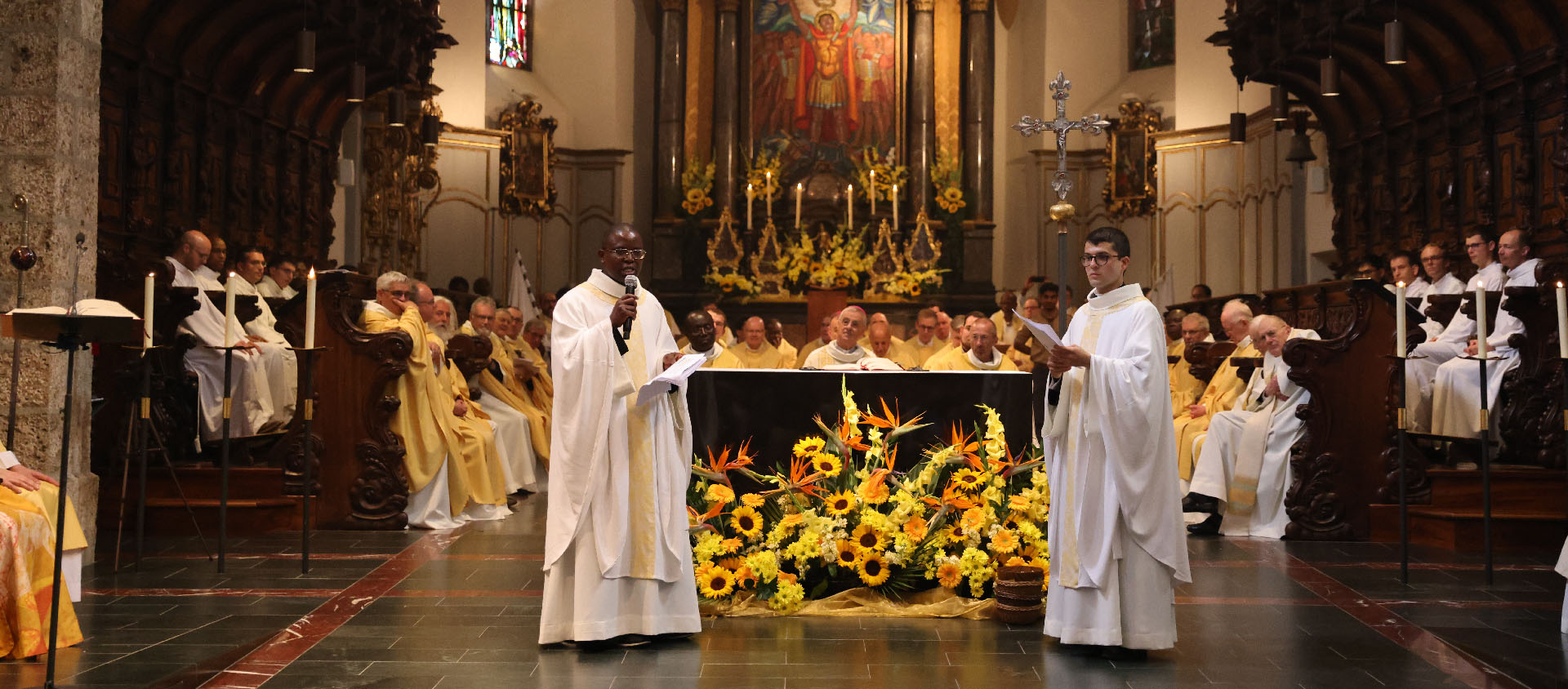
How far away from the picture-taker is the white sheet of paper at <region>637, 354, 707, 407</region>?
5109mm

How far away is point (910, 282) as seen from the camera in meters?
17.0

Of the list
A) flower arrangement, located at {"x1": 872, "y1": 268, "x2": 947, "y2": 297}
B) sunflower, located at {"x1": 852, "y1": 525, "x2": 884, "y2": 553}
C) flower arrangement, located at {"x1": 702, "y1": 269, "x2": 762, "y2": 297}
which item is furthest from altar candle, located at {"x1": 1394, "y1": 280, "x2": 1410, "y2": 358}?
flower arrangement, located at {"x1": 702, "y1": 269, "x2": 762, "y2": 297}

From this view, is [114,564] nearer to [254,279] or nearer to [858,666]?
[254,279]

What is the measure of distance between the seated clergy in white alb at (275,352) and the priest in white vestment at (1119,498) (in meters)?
5.65

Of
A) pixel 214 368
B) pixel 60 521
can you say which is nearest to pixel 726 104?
pixel 214 368

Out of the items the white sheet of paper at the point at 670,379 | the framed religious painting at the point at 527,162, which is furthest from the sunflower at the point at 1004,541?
the framed religious painting at the point at 527,162

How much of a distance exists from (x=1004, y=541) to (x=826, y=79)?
14581mm

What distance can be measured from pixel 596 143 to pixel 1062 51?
23.5 ft

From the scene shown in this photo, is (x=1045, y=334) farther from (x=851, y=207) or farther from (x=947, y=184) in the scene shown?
(x=947, y=184)

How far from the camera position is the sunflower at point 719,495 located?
623cm

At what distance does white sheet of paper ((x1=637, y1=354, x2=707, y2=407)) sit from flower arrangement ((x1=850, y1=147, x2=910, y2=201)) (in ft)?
45.9

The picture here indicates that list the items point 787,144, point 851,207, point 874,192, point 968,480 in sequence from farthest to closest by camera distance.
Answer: point 787,144, point 874,192, point 851,207, point 968,480

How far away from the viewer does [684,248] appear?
19094 mm

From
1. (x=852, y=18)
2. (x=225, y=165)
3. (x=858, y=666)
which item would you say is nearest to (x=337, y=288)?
(x=225, y=165)
